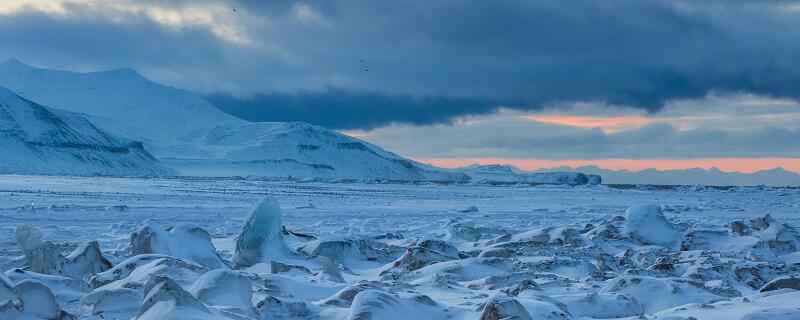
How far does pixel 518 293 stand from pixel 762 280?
3.59m

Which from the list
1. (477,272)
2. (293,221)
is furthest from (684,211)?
(477,272)

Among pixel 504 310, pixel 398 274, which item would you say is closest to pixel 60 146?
pixel 398 274

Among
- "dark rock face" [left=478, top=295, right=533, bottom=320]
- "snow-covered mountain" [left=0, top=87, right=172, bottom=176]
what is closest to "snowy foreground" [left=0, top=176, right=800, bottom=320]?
"dark rock face" [left=478, top=295, right=533, bottom=320]

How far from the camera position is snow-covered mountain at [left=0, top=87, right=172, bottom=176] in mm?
164375

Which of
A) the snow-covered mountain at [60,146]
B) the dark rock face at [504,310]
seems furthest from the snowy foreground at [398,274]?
the snow-covered mountain at [60,146]

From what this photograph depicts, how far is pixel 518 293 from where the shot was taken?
7621mm

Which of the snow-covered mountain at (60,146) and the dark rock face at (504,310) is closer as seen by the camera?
the dark rock face at (504,310)

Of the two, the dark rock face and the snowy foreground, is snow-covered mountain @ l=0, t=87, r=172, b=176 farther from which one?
the dark rock face

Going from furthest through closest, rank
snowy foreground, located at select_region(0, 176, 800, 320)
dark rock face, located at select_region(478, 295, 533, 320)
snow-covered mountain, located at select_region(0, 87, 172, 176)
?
snow-covered mountain, located at select_region(0, 87, 172, 176)
snowy foreground, located at select_region(0, 176, 800, 320)
dark rock face, located at select_region(478, 295, 533, 320)

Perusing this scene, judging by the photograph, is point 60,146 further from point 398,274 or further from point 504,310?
point 504,310

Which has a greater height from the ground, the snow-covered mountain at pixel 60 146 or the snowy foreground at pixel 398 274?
the snow-covered mountain at pixel 60 146

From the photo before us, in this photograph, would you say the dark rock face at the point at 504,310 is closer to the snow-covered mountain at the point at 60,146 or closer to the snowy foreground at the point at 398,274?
the snowy foreground at the point at 398,274

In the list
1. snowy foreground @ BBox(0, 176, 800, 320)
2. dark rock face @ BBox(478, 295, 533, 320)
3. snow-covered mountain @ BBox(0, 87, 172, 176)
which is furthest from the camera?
snow-covered mountain @ BBox(0, 87, 172, 176)

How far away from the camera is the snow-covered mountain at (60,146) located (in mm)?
164375
